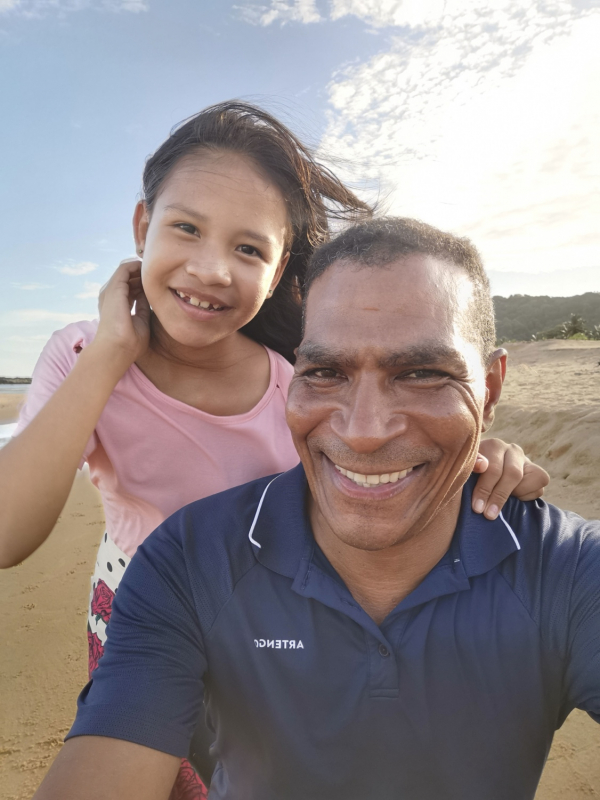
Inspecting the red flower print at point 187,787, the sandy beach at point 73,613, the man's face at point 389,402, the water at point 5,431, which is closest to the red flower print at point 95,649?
the red flower print at point 187,787

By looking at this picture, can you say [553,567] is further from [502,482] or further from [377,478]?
[377,478]

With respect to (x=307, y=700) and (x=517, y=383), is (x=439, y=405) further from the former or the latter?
(x=517, y=383)

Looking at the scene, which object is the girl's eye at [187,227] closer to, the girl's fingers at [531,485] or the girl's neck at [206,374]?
the girl's neck at [206,374]

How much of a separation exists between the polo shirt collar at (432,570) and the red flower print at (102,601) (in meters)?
1.10

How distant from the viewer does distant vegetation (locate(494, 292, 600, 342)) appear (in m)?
47.6

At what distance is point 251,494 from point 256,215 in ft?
3.76

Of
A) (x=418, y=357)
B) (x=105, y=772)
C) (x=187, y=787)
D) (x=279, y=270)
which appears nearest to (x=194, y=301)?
(x=279, y=270)

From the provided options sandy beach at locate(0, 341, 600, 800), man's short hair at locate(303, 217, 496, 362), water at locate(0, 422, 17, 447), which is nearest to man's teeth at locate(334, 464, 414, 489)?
man's short hair at locate(303, 217, 496, 362)

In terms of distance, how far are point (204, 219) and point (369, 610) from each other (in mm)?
1576

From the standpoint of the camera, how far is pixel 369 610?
69.7 inches

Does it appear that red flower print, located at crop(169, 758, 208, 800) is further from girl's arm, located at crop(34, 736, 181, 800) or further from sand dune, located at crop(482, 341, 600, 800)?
sand dune, located at crop(482, 341, 600, 800)

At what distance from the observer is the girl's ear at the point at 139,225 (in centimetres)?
268

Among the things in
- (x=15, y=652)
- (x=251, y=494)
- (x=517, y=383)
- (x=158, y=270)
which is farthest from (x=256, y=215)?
(x=517, y=383)

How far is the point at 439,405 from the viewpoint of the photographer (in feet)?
5.45
